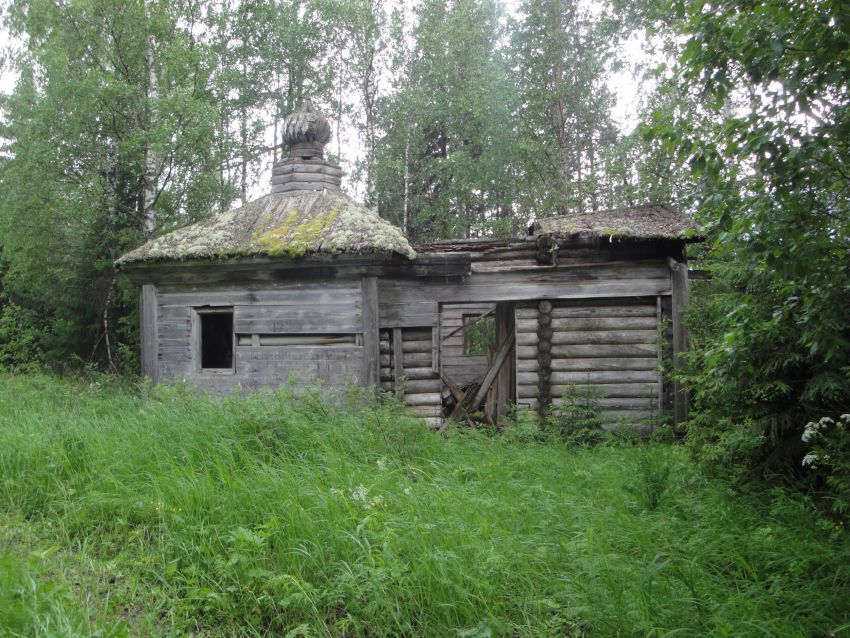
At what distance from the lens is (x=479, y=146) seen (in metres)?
21.9

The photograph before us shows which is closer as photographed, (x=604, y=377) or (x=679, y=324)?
(x=679, y=324)

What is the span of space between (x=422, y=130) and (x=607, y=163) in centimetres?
706

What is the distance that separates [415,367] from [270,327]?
2208mm

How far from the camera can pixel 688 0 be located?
4152 millimetres

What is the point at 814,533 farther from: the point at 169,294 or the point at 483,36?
the point at 483,36

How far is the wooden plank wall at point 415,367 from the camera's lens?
374 inches

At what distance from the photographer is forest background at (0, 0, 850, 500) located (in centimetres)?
345

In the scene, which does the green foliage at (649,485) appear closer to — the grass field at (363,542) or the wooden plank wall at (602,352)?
the grass field at (363,542)

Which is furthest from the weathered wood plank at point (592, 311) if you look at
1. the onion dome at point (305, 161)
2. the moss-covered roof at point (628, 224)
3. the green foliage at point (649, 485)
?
the green foliage at point (649, 485)

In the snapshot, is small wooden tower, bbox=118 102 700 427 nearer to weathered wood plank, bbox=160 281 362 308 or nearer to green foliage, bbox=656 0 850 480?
weathered wood plank, bbox=160 281 362 308

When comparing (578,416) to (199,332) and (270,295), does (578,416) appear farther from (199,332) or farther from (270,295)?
(199,332)

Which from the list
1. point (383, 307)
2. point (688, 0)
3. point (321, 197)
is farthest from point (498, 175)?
→ point (688, 0)

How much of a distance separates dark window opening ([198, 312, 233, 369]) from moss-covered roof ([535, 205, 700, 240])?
6.22 meters

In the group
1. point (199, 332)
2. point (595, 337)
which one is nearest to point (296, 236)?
point (199, 332)
